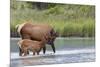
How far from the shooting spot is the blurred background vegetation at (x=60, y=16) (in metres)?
2.19

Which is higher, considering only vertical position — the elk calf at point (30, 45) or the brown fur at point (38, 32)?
the brown fur at point (38, 32)

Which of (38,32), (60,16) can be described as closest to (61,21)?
(60,16)

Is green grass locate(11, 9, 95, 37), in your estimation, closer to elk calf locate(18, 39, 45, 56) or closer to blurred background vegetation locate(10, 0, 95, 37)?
blurred background vegetation locate(10, 0, 95, 37)

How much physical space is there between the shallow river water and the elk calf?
51 mm

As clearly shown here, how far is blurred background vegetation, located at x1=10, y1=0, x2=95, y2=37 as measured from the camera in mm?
2189

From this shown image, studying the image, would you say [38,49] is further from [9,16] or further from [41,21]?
[9,16]

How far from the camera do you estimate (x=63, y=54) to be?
2.36 metres

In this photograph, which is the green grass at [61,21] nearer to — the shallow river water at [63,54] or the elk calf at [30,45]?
the shallow river water at [63,54]

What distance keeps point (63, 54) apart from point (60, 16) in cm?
44

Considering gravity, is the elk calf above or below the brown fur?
below

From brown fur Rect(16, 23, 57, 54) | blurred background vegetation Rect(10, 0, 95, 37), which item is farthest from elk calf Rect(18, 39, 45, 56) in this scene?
blurred background vegetation Rect(10, 0, 95, 37)

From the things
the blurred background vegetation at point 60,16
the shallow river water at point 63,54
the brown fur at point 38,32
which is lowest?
the shallow river water at point 63,54

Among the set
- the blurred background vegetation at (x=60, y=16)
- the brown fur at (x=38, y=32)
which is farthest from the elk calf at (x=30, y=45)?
the blurred background vegetation at (x=60, y=16)

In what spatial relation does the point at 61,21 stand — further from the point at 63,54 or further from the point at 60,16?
the point at 63,54
